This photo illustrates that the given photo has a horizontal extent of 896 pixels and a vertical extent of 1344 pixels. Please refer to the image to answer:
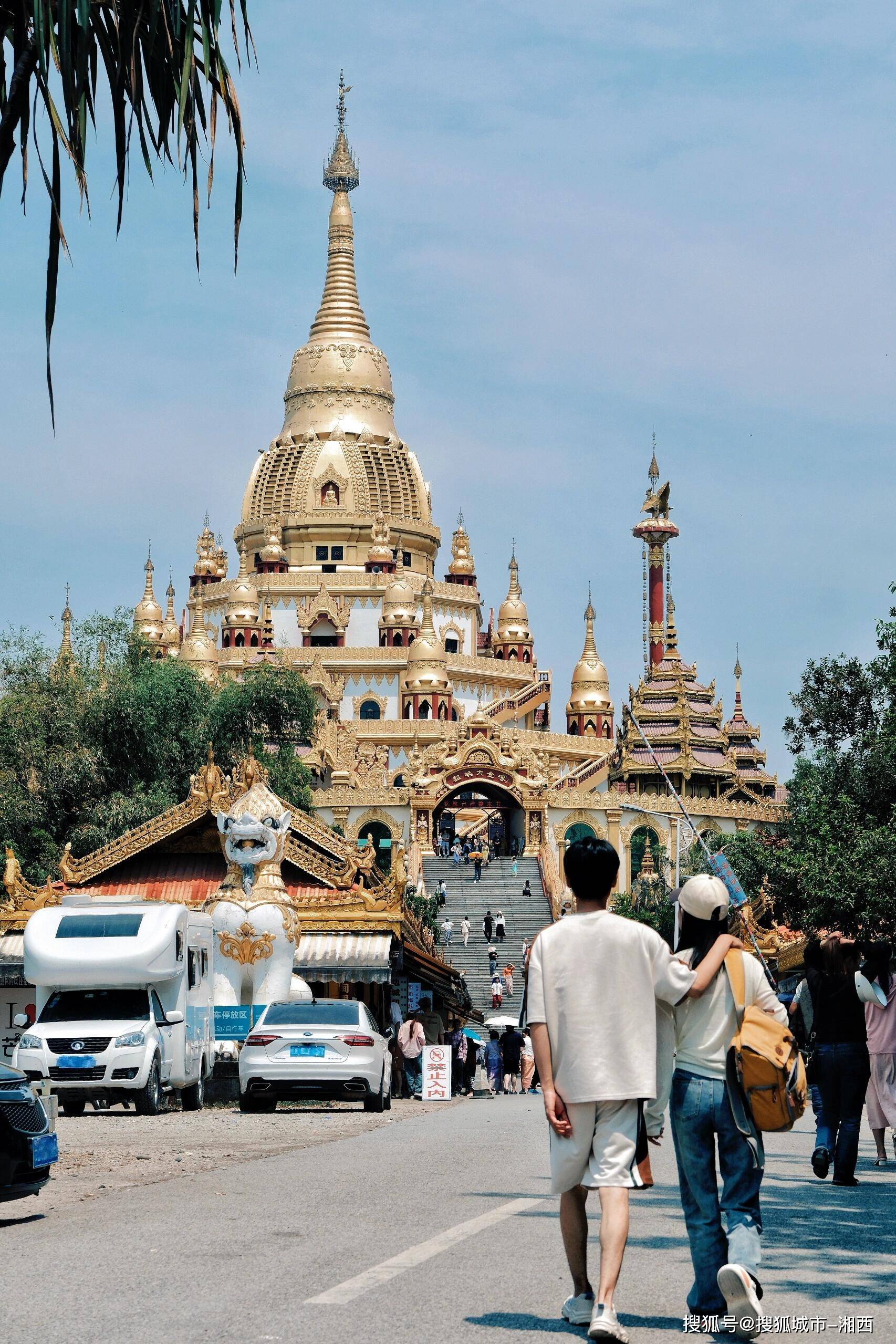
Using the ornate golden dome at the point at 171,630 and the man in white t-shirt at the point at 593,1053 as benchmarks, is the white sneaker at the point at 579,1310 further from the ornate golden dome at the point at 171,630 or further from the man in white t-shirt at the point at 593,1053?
the ornate golden dome at the point at 171,630

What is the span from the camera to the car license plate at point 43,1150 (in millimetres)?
10938

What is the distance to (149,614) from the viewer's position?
9331cm

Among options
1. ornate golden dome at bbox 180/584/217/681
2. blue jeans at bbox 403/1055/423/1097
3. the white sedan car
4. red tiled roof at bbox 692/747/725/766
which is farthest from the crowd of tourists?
ornate golden dome at bbox 180/584/217/681

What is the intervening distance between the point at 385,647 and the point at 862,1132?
204ft

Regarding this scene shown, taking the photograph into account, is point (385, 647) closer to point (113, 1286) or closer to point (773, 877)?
point (773, 877)

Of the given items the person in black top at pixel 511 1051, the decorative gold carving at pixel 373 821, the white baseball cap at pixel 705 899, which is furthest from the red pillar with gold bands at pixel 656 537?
the white baseball cap at pixel 705 899

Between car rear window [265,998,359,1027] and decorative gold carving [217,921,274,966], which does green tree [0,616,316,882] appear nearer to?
decorative gold carving [217,921,274,966]

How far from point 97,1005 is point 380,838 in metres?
44.0

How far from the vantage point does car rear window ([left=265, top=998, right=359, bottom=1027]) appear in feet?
68.8

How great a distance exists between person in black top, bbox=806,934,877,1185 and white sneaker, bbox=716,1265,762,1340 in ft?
20.4

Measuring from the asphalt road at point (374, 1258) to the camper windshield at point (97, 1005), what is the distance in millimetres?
7725

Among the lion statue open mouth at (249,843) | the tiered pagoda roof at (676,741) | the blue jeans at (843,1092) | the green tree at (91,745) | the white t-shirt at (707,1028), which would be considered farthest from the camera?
the tiered pagoda roof at (676,741)

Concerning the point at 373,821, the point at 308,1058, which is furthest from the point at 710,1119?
the point at 373,821

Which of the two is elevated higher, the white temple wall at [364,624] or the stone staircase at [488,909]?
the white temple wall at [364,624]
